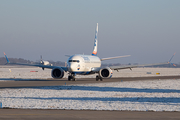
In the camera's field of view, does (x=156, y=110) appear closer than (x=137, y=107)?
Yes

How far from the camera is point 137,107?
17.0m

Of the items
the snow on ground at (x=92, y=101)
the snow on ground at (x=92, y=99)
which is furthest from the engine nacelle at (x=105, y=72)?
the snow on ground at (x=92, y=101)

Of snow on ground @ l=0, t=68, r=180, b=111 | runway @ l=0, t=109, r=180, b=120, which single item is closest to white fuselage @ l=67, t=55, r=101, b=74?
snow on ground @ l=0, t=68, r=180, b=111

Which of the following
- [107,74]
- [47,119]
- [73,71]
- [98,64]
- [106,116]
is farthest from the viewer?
[98,64]

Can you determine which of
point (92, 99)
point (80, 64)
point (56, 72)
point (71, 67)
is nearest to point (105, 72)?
point (80, 64)

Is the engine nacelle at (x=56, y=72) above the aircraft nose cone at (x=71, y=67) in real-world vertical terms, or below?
below

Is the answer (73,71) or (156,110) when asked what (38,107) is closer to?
(156,110)

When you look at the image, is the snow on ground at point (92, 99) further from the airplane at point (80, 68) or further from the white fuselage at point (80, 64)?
the airplane at point (80, 68)

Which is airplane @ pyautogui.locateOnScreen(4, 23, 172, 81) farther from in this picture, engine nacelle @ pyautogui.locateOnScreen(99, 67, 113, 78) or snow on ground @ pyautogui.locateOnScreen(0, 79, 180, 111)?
snow on ground @ pyautogui.locateOnScreen(0, 79, 180, 111)

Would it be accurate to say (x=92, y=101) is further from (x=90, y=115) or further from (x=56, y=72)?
(x=56, y=72)

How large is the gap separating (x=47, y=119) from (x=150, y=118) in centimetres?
430

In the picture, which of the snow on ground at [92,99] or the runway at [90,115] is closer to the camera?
the runway at [90,115]

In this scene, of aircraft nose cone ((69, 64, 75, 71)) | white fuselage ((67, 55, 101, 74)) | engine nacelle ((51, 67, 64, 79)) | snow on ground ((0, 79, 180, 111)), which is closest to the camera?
snow on ground ((0, 79, 180, 111))


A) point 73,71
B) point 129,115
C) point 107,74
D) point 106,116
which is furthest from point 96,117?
point 107,74
